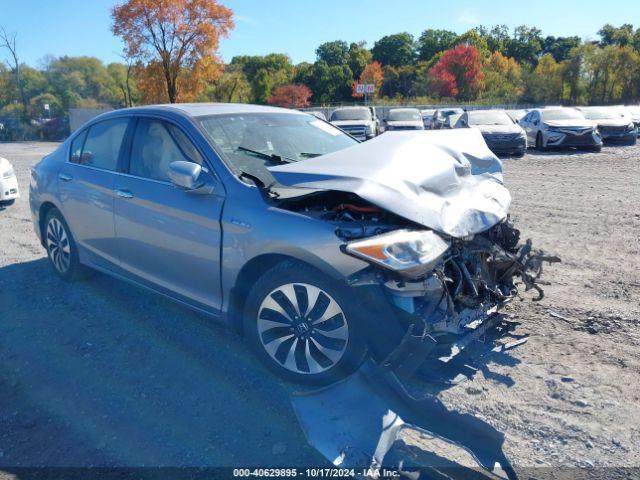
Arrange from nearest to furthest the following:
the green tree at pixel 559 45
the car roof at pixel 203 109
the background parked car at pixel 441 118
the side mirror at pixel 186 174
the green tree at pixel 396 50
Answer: the side mirror at pixel 186 174 → the car roof at pixel 203 109 → the background parked car at pixel 441 118 → the green tree at pixel 396 50 → the green tree at pixel 559 45

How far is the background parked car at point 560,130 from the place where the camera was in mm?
17812

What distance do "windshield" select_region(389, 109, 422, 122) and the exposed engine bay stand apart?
20.8 meters

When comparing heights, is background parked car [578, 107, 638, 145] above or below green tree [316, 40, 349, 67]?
below

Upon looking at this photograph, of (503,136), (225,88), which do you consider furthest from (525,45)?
(503,136)

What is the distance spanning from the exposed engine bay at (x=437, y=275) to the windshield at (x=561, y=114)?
57.3ft

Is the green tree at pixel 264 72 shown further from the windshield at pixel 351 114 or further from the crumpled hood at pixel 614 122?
the crumpled hood at pixel 614 122

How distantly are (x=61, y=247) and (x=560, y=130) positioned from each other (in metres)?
17.0

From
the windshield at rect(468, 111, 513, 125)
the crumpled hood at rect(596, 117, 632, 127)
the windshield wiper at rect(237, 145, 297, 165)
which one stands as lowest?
the crumpled hood at rect(596, 117, 632, 127)

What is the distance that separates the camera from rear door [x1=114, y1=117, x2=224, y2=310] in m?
3.69

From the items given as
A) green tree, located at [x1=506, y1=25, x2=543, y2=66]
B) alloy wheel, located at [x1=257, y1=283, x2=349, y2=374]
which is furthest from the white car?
green tree, located at [x1=506, y1=25, x2=543, y2=66]

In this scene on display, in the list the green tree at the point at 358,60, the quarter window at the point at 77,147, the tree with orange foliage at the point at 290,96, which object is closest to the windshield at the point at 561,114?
the quarter window at the point at 77,147

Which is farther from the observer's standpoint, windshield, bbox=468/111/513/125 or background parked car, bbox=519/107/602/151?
windshield, bbox=468/111/513/125

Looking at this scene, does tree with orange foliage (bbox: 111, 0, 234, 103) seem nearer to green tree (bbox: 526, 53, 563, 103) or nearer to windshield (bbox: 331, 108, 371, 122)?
windshield (bbox: 331, 108, 371, 122)

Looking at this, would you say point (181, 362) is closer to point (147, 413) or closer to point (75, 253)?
point (147, 413)
